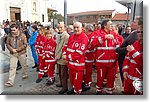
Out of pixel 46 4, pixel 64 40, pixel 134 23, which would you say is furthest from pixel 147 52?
pixel 46 4

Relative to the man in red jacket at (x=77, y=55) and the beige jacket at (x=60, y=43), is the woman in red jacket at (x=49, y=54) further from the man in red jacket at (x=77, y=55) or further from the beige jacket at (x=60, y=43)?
the man in red jacket at (x=77, y=55)

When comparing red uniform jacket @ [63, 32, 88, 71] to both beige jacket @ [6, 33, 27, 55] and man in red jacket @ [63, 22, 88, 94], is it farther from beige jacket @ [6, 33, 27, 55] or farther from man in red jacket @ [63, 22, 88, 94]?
beige jacket @ [6, 33, 27, 55]

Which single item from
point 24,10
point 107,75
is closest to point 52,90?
point 107,75

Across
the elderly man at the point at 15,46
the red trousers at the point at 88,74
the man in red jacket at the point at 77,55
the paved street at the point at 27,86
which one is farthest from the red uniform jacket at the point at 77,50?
the elderly man at the point at 15,46

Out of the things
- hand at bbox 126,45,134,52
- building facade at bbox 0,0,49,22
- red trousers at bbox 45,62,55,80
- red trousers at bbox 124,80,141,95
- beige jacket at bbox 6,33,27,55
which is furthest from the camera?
red trousers at bbox 45,62,55,80

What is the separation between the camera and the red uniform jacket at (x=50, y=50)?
2.58 m

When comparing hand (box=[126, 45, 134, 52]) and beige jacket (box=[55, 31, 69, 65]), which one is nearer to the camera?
hand (box=[126, 45, 134, 52])

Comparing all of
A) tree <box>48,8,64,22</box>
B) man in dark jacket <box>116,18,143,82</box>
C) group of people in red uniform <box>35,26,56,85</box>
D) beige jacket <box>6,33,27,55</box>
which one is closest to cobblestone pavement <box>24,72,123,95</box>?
group of people in red uniform <box>35,26,56,85</box>

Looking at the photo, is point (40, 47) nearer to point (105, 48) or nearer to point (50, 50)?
point (50, 50)

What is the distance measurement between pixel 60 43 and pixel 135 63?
0.82 metres

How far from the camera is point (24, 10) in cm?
226

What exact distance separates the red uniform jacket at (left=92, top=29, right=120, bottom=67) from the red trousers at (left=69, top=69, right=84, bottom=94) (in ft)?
0.77

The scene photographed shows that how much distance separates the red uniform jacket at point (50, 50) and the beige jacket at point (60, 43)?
0.37 ft

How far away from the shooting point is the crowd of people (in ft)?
7.02
